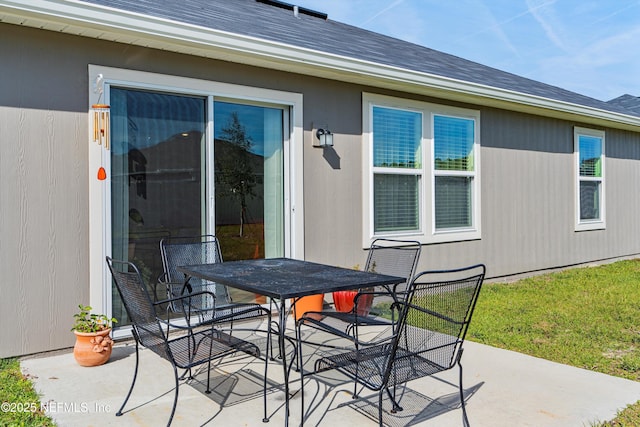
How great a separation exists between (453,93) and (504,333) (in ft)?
10.1

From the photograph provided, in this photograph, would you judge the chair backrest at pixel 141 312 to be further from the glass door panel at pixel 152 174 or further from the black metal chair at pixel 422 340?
the glass door panel at pixel 152 174

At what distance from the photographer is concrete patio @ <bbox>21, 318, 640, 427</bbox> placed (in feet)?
9.09

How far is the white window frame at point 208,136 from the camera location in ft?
13.1

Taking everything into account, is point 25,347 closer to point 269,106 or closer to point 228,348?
point 228,348

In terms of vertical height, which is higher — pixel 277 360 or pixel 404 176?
pixel 404 176

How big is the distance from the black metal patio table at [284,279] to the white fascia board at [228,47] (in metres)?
1.89

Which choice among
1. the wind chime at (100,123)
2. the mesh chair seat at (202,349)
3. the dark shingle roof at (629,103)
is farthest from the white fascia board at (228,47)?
the dark shingle roof at (629,103)

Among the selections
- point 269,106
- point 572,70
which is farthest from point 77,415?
point 572,70

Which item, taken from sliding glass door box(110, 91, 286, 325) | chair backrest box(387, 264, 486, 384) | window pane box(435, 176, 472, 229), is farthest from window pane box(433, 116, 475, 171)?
chair backrest box(387, 264, 486, 384)

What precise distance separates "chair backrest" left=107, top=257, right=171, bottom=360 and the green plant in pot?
0.95 metres

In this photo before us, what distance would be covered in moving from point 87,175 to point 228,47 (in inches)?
61.3

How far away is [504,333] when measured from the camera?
460cm

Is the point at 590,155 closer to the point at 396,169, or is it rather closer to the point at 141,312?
the point at 396,169

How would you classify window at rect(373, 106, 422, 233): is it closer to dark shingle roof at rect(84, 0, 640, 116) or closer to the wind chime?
dark shingle roof at rect(84, 0, 640, 116)
